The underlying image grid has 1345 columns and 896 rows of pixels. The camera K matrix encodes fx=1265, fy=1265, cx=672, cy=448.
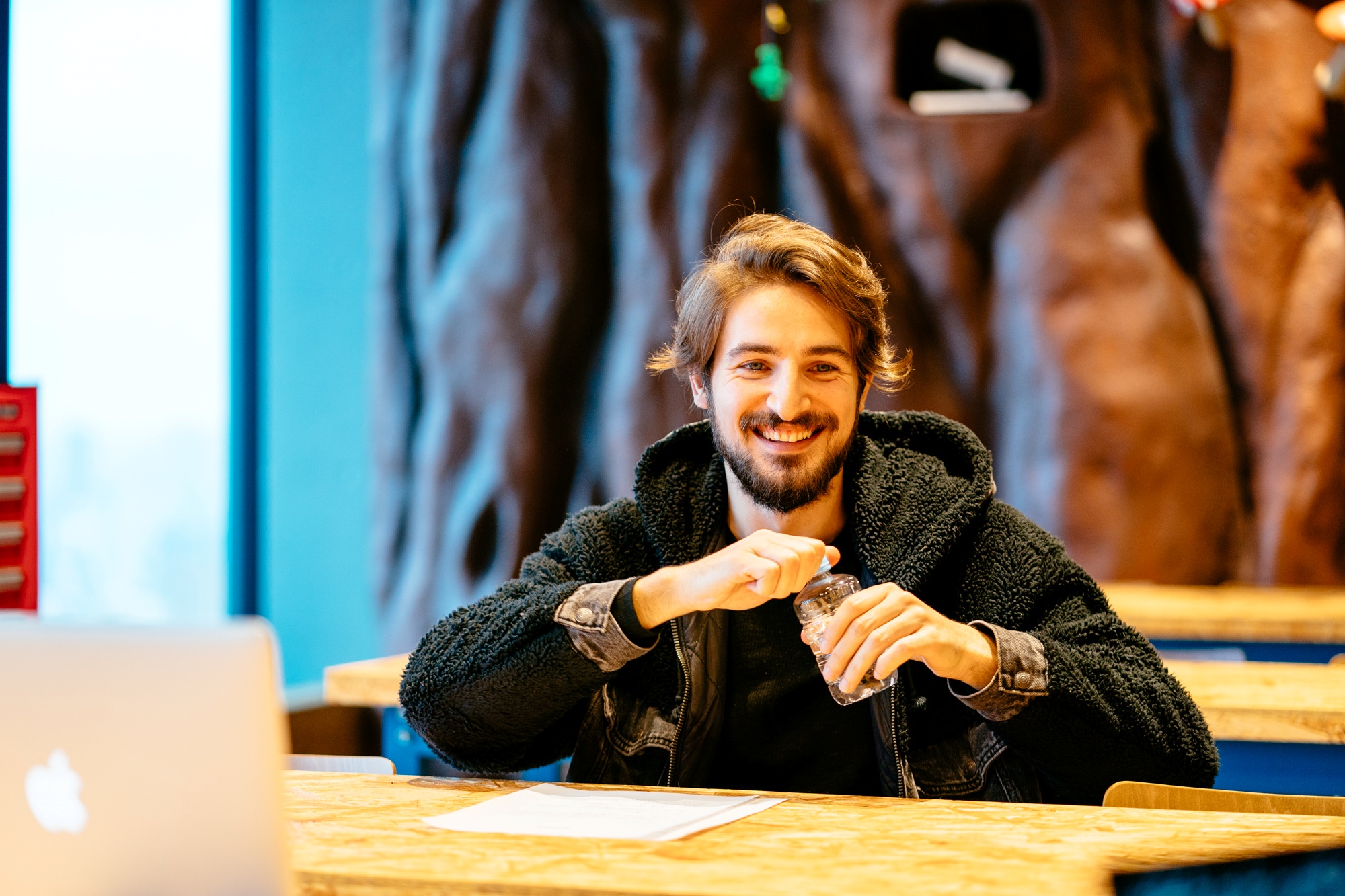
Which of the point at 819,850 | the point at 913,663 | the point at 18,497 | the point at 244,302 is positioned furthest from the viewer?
the point at 244,302

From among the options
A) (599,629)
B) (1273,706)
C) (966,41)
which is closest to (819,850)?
(599,629)

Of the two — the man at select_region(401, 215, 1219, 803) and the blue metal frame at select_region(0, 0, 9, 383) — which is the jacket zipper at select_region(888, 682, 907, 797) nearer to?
the man at select_region(401, 215, 1219, 803)

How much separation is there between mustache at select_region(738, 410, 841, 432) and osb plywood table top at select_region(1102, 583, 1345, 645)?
124 cm

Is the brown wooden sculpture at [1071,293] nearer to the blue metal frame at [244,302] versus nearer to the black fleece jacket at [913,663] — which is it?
the black fleece jacket at [913,663]

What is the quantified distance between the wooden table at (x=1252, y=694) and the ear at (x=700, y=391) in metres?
0.73

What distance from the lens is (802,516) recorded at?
5.86 ft

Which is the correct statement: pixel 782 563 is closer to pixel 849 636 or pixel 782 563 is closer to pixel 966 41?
pixel 849 636

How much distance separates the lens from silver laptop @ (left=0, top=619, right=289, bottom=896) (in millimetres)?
873

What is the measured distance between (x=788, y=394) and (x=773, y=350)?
8 cm

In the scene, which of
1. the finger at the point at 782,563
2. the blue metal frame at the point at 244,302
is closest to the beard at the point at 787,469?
the finger at the point at 782,563

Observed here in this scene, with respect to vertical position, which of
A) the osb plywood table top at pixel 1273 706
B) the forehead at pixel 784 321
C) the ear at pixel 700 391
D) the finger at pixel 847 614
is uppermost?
the forehead at pixel 784 321

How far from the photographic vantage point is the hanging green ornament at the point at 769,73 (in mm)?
3543

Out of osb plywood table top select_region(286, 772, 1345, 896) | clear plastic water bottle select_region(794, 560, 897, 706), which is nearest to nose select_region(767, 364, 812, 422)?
clear plastic water bottle select_region(794, 560, 897, 706)

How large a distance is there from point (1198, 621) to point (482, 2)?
263cm
